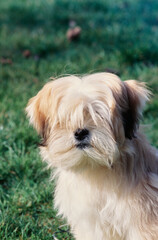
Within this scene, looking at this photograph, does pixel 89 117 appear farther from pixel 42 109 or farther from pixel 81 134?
pixel 42 109

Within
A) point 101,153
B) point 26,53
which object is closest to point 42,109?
point 101,153

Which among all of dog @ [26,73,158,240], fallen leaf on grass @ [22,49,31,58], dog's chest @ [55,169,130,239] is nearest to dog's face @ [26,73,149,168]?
dog @ [26,73,158,240]

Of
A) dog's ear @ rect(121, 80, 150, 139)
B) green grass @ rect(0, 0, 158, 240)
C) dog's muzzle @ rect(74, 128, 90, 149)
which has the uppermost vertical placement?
dog's ear @ rect(121, 80, 150, 139)

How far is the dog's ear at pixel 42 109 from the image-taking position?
253 centimetres

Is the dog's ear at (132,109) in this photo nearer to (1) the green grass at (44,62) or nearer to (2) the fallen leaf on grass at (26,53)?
(1) the green grass at (44,62)

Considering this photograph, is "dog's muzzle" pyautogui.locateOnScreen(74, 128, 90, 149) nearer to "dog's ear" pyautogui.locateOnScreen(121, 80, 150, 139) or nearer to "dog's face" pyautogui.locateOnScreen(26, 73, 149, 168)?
"dog's face" pyautogui.locateOnScreen(26, 73, 149, 168)

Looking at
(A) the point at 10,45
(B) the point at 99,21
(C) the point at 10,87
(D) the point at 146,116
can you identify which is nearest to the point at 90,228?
(D) the point at 146,116

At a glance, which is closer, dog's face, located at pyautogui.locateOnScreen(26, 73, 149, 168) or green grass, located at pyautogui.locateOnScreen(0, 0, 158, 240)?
dog's face, located at pyautogui.locateOnScreen(26, 73, 149, 168)

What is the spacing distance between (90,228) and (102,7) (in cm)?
561

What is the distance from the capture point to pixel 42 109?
101 inches

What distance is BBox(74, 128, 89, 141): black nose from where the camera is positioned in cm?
238

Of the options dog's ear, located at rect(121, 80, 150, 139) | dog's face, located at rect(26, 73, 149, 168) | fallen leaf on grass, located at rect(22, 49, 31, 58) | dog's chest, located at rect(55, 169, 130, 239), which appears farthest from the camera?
fallen leaf on grass, located at rect(22, 49, 31, 58)

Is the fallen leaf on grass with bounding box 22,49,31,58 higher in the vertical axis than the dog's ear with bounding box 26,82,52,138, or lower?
lower

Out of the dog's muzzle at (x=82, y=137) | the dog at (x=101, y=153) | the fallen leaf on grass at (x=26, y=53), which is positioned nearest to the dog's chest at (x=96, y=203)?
the dog at (x=101, y=153)
